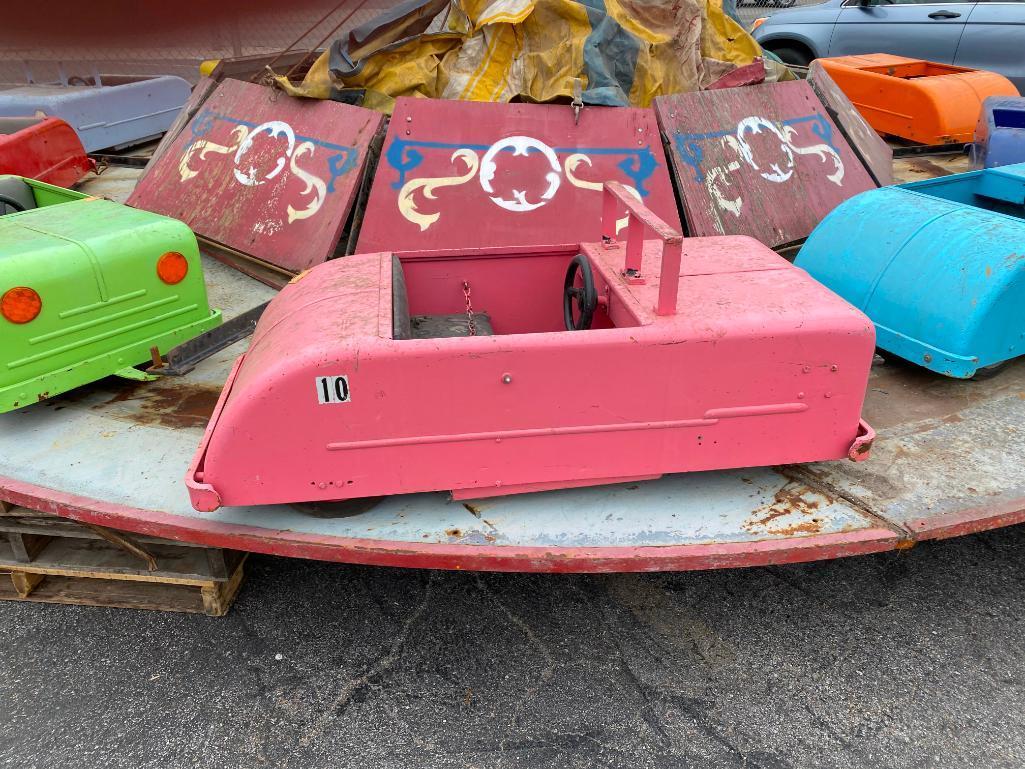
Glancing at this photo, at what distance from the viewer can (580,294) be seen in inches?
113

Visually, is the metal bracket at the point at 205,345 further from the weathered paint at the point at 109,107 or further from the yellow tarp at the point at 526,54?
the weathered paint at the point at 109,107

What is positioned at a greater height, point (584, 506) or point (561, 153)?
point (561, 153)

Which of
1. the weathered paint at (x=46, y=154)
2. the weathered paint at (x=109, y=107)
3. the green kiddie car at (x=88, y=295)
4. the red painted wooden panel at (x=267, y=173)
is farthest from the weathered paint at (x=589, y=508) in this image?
the weathered paint at (x=109, y=107)

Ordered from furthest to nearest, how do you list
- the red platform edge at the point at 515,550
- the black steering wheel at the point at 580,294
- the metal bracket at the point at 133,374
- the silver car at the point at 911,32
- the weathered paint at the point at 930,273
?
the silver car at the point at 911,32
the metal bracket at the point at 133,374
the weathered paint at the point at 930,273
the black steering wheel at the point at 580,294
the red platform edge at the point at 515,550

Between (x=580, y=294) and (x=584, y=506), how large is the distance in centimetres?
78

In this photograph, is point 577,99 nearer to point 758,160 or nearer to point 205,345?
point 758,160

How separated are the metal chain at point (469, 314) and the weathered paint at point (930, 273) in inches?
64.2

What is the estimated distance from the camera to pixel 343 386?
229cm

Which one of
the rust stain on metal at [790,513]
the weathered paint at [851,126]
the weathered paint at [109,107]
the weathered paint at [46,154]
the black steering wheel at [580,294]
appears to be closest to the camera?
the rust stain on metal at [790,513]

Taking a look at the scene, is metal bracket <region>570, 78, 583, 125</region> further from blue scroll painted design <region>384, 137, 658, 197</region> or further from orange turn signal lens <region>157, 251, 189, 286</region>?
orange turn signal lens <region>157, 251, 189, 286</region>

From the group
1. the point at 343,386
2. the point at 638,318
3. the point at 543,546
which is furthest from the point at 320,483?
the point at 638,318

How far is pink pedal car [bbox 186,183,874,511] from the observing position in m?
2.31

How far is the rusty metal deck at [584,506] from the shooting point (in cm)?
243

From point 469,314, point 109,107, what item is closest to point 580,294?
point 469,314
